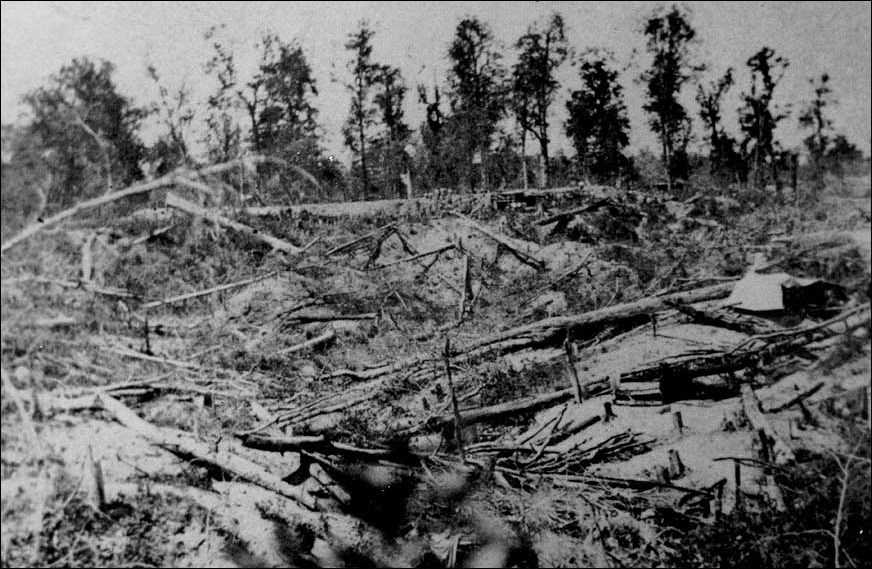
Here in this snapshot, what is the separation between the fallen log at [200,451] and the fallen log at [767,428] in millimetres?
2994

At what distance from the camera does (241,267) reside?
462cm

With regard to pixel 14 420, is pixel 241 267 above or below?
above

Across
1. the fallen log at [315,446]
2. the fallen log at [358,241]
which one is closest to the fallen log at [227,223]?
the fallen log at [358,241]

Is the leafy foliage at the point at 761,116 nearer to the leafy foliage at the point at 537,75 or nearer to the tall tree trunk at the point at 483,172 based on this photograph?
the leafy foliage at the point at 537,75

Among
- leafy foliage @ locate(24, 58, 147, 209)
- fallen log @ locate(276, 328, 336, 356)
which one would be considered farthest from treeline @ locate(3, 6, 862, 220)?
fallen log @ locate(276, 328, 336, 356)

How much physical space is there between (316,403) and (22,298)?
2060 millimetres

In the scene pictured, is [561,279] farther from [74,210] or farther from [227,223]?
[74,210]

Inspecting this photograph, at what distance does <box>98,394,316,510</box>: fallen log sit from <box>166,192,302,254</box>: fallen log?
164 centimetres

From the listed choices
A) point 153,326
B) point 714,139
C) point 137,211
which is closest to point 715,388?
point 714,139

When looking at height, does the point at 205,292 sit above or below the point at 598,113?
below

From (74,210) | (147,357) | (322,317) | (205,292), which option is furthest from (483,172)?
(74,210)

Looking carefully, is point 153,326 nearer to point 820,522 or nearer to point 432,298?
point 432,298

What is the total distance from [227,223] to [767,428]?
14.5 feet

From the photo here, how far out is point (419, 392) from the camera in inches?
169
